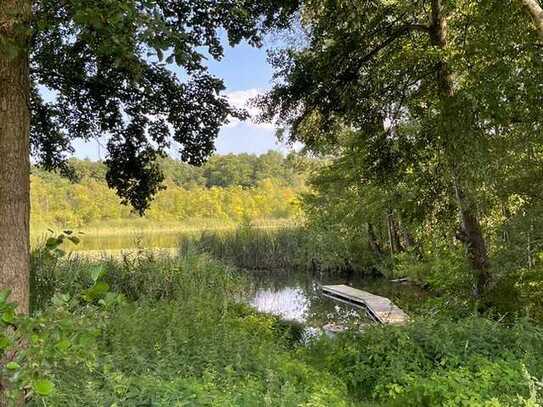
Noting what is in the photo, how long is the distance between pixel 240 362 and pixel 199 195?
3603cm

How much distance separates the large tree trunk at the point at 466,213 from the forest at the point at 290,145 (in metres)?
0.03

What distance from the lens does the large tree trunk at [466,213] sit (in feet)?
22.2

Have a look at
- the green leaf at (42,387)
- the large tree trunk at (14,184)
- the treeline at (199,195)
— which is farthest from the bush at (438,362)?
the treeline at (199,195)

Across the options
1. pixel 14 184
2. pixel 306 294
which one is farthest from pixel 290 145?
pixel 14 184

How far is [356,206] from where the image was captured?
1342 cm

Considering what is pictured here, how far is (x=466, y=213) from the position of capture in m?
7.26

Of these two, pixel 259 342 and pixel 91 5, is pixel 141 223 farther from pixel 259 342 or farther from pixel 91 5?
pixel 91 5

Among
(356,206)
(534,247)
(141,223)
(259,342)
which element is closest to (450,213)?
(534,247)

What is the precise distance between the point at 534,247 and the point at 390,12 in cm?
359

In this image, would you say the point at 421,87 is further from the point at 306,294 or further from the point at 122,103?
the point at 306,294

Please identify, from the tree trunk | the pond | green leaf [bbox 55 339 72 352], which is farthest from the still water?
green leaf [bbox 55 339 72 352]

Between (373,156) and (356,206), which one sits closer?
(373,156)

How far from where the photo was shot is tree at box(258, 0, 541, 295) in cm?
500

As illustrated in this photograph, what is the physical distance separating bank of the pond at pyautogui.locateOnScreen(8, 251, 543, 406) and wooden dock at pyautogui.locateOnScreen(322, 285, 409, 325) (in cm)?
353
